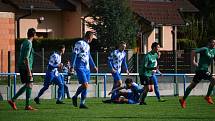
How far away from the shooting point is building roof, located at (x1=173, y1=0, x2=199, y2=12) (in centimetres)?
5877

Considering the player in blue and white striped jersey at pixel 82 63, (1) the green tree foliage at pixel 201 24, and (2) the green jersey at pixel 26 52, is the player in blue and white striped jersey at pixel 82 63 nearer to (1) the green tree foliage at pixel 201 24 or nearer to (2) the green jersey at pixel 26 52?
(2) the green jersey at pixel 26 52

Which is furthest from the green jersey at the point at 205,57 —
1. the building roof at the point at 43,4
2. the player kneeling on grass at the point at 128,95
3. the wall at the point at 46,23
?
the wall at the point at 46,23

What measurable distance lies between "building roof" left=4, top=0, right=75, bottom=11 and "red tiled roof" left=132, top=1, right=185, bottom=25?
16.6 feet

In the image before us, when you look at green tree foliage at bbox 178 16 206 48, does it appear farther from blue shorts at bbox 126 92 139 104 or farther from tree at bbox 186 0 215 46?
blue shorts at bbox 126 92 139 104

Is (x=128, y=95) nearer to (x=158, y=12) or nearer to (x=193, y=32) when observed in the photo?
(x=158, y=12)

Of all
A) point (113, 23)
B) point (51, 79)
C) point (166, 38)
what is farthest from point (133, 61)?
point (166, 38)

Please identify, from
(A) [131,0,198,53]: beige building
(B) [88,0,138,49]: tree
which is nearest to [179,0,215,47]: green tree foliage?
(A) [131,0,198,53]: beige building

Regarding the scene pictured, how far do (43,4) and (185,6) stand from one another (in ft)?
51.5

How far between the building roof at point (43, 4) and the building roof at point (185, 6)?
11694 mm

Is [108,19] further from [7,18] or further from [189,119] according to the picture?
[189,119]

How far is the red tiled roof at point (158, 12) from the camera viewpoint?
52688 mm

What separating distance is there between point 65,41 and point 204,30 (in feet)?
53.6

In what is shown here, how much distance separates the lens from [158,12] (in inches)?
2143

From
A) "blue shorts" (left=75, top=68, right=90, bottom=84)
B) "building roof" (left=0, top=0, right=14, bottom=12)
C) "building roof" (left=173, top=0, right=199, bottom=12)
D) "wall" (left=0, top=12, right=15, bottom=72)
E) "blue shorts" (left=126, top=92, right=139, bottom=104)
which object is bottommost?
"blue shorts" (left=126, top=92, right=139, bottom=104)
